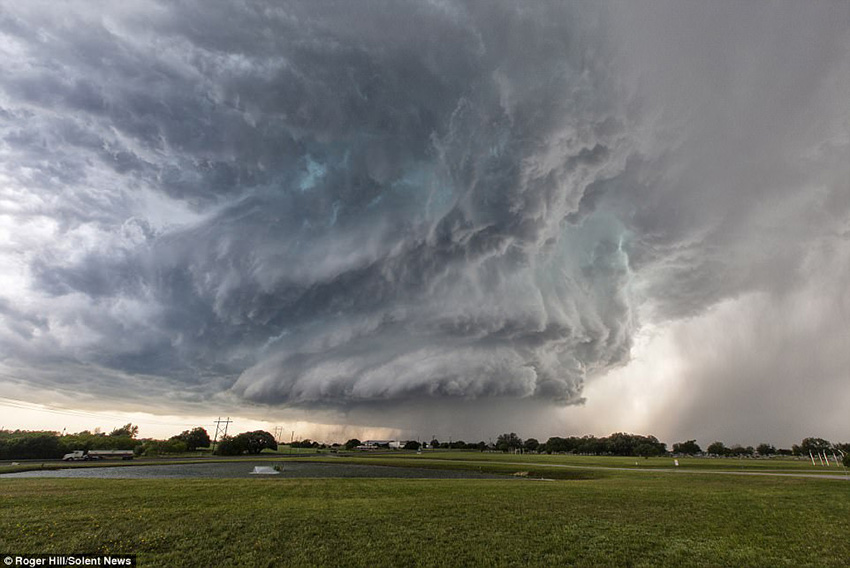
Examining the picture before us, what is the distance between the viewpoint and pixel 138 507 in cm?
2814

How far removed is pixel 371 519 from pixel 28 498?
27.7 m

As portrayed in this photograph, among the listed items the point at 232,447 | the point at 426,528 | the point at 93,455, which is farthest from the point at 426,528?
the point at 232,447

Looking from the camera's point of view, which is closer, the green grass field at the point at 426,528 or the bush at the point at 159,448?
the green grass field at the point at 426,528

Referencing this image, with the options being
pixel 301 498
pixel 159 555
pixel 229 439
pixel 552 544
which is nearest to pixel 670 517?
pixel 552 544

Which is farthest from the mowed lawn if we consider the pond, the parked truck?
the parked truck

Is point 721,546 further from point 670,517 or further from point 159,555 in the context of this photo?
point 159,555

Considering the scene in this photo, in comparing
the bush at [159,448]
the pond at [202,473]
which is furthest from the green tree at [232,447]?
the pond at [202,473]

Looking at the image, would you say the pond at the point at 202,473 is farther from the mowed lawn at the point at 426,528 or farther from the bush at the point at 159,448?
the bush at the point at 159,448

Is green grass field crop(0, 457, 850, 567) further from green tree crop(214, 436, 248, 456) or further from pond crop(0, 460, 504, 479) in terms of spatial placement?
green tree crop(214, 436, 248, 456)

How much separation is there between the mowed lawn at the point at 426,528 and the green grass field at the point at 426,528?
10 centimetres

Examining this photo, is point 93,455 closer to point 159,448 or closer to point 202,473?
point 159,448

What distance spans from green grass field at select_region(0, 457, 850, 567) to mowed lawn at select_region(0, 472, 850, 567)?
0.34 feet

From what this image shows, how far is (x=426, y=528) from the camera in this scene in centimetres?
2381

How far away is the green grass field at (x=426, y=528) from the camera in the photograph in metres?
18.9
